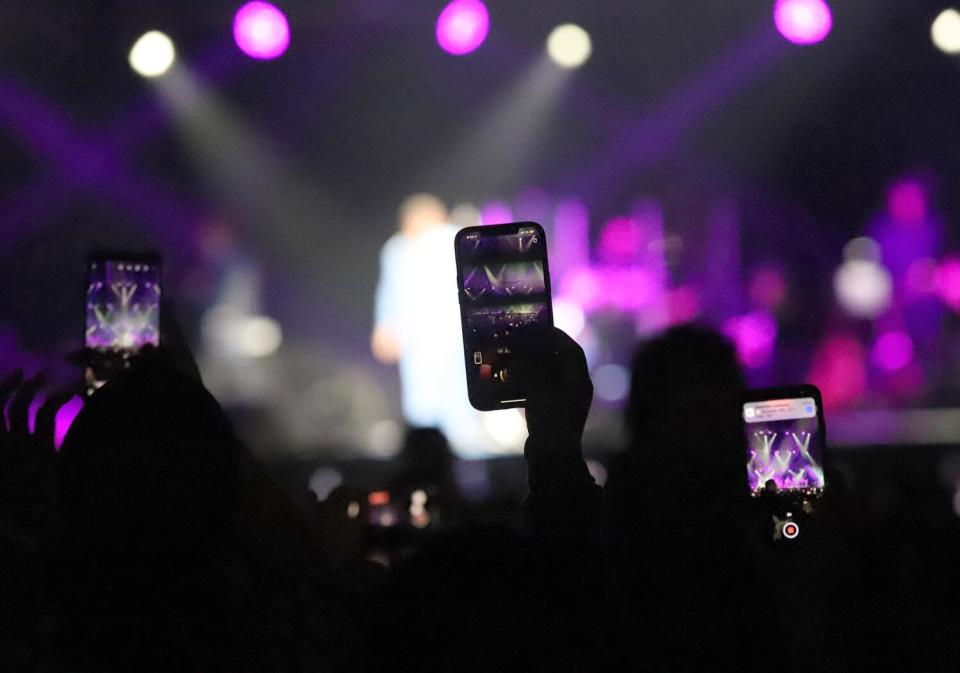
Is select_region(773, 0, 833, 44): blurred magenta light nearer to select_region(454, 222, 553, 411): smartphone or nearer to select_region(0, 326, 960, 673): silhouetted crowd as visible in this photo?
select_region(0, 326, 960, 673): silhouetted crowd

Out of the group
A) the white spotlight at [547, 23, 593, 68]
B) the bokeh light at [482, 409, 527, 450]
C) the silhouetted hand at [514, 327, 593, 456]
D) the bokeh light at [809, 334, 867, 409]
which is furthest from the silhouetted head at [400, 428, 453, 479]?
the bokeh light at [809, 334, 867, 409]

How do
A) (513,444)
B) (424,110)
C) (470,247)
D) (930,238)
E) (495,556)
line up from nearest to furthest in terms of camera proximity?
1. (495,556)
2. (470,247)
3. (513,444)
4. (424,110)
5. (930,238)

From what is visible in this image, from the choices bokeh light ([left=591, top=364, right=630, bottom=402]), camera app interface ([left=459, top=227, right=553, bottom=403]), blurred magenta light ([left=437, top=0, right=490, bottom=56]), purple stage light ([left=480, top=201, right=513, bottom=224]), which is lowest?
camera app interface ([left=459, top=227, right=553, bottom=403])

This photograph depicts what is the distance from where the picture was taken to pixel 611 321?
1241 centimetres

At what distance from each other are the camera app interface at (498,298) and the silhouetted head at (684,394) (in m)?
0.37

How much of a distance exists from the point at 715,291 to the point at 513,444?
290 centimetres

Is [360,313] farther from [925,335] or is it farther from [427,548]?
[427,548]

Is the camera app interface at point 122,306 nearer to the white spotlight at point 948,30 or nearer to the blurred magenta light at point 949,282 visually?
the white spotlight at point 948,30

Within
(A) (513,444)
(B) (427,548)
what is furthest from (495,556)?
(A) (513,444)

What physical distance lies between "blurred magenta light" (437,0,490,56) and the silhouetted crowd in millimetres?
6971

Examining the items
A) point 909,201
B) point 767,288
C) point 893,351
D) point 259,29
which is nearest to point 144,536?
point 259,29

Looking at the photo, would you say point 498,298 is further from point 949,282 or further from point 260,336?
point 949,282

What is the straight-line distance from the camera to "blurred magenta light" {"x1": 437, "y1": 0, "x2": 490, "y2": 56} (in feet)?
29.4

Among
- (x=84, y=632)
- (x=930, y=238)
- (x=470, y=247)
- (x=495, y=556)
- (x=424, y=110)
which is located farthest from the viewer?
(x=930, y=238)
